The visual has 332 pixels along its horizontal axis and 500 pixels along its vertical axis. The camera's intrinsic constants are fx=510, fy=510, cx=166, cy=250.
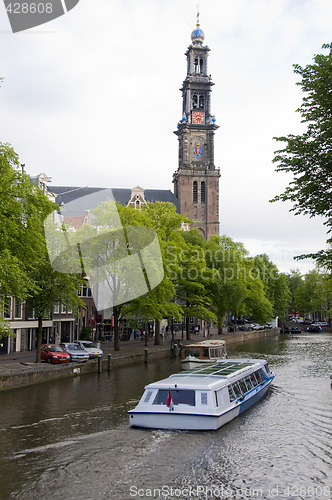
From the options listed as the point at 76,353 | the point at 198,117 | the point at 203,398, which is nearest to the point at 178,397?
the point at 203,398

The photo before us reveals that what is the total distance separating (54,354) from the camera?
36.7 meters

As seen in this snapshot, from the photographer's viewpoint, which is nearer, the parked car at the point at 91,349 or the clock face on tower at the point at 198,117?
the parked car at the point at 91,349

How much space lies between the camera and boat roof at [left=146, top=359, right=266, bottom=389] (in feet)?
70.5

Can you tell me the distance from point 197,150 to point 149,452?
311 feet

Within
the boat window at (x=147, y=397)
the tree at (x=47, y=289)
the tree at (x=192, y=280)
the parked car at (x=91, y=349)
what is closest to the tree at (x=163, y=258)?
the tree at (x=192, y=280)

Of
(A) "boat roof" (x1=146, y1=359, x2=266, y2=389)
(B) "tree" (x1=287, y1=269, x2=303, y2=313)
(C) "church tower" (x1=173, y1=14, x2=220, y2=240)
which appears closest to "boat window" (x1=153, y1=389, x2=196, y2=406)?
(A) "boat roof" (x1=146, y1=359, x2=266, y2=389)

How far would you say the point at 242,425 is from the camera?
72.6ft

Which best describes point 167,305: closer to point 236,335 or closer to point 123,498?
point 236,335

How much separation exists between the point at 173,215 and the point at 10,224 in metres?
31.3

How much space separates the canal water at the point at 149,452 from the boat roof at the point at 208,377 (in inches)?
72.5

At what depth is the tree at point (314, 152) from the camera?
22328mm

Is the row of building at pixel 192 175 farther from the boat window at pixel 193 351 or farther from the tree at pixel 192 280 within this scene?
the boat window at pixel 193 351

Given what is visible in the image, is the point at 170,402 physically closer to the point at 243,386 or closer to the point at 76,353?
the point at 243,386

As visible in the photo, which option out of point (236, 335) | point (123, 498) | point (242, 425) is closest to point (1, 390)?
point (242, 425)
